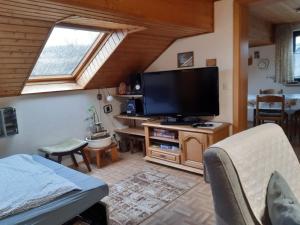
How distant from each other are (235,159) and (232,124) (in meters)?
2.23

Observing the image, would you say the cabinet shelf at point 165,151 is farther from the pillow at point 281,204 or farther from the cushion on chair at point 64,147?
the pillow at point 281,204

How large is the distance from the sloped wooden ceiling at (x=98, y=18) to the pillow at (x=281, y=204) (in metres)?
1.76

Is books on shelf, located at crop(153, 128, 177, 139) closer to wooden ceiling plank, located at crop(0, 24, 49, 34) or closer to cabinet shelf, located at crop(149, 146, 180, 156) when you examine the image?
cabinet shelf, located at crop(149, 146, 180, 156)

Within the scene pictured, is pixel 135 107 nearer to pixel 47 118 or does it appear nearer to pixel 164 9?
pixel 47 118

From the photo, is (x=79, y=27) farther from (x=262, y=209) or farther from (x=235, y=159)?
(x=262, y=209)

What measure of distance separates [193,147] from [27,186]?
2025 millimetres

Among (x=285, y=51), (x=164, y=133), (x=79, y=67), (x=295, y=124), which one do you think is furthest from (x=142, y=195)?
(x=285, y=51)

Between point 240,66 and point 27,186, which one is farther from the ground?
point 240,66

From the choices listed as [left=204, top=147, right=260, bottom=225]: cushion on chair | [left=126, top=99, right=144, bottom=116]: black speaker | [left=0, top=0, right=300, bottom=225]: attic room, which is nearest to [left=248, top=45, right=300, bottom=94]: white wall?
[left=0, top=0, right=300, bottom=225]: attic room

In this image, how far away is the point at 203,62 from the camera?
11.4ft

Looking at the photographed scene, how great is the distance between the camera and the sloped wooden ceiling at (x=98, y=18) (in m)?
2.03

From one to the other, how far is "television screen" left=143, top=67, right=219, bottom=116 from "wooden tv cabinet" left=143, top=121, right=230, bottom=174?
234mm

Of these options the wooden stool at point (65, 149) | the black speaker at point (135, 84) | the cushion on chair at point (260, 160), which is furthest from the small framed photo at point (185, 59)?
the cushion on chair at point (260, 160)

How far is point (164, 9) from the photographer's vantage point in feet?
8.40
